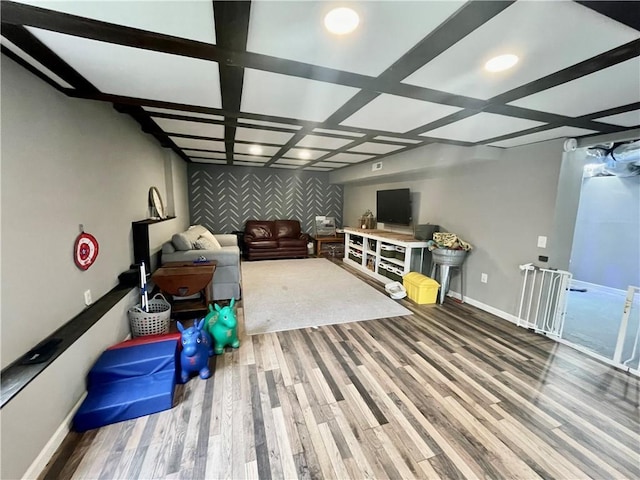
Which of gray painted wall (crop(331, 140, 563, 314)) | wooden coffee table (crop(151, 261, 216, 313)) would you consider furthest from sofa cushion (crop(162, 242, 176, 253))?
gray painted wall (crop(331, 140, 563, 314))

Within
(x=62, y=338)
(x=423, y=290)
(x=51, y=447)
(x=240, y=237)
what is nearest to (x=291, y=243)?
(x=240, y=237)

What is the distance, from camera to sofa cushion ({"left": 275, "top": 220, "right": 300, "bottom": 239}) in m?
6.84

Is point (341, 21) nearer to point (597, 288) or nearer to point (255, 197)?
point (255, 197)

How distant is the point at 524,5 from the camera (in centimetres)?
99

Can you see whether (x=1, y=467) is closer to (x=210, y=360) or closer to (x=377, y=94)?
(x=210, y=360)

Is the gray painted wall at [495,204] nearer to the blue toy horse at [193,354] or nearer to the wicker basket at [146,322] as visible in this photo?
the blue toy horse at [193,354]

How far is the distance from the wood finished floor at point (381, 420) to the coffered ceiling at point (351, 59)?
2.16m

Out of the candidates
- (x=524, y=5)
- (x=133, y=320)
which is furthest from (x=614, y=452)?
(x=133, y=320)

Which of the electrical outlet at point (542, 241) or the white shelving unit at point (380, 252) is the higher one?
the electrical outlet at point (542, 241)

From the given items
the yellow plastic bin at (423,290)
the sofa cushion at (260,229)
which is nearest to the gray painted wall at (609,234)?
the yellow plastic bin at (423,290)

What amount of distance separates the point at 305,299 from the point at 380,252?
6.07 feet

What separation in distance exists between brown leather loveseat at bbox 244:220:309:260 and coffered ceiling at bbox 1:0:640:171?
13.1ft

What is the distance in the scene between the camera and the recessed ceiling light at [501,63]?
4.37ft

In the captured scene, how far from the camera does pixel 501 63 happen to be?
139 centimetres
